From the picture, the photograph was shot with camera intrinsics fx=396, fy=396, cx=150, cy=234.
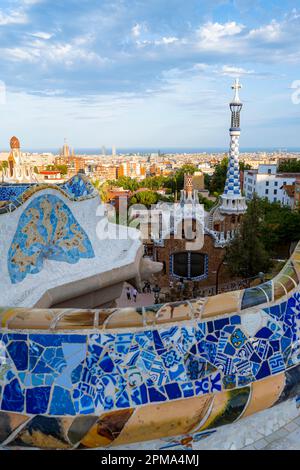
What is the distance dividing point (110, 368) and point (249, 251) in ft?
32.5

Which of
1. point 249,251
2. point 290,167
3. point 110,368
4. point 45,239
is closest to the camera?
point 110,368

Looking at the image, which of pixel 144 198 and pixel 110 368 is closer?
pixel 110 368

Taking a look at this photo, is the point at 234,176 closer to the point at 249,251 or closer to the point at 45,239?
the point at 249,251

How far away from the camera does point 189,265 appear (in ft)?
45.3

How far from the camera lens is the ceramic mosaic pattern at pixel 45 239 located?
530 cm

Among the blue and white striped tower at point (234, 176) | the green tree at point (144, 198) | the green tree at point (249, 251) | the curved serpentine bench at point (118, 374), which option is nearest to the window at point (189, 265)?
the green tree at point (249, 251)

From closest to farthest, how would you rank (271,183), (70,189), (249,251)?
1. (70,189)
2. (249,251)
3. (271,183)

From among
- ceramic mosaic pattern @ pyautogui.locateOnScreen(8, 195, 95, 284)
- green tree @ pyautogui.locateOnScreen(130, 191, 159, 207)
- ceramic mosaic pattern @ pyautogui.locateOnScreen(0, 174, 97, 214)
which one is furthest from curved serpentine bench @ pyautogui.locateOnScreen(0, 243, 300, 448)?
green tree @ pyautogui.locateOnScreen(130, 191, 159, 207)

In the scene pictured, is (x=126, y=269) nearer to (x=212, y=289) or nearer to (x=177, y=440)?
(x=177, y=440)

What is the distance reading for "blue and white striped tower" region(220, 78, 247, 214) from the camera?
15209mm

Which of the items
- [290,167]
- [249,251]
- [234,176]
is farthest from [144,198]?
[290,167]

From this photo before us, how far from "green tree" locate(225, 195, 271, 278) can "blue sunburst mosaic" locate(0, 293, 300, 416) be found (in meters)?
9.59

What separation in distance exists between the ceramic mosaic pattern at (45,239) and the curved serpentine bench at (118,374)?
288cm

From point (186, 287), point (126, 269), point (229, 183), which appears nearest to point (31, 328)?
point (126, 269)
